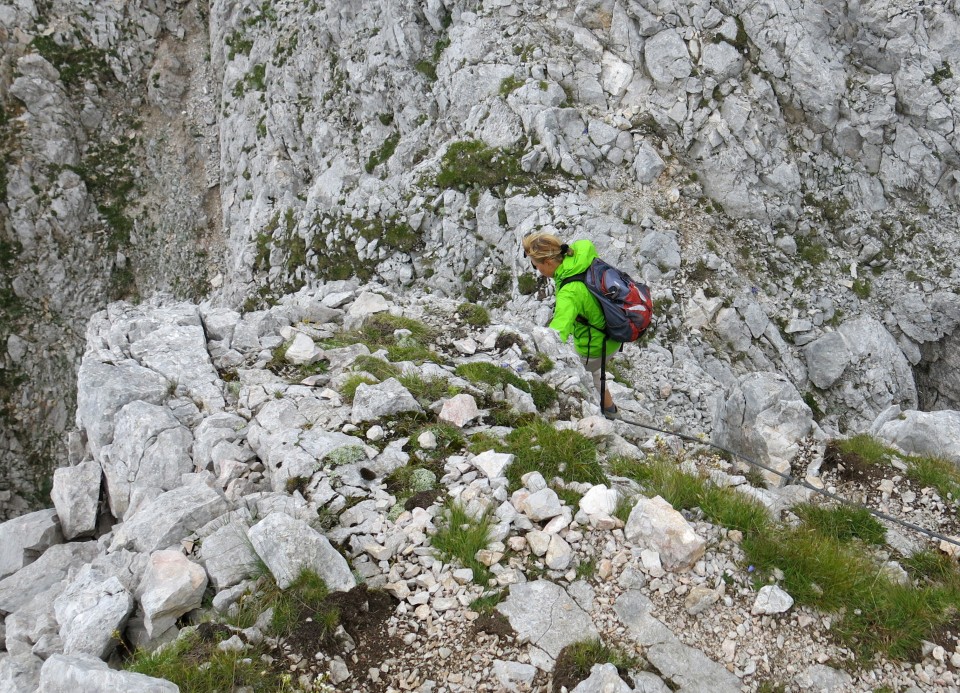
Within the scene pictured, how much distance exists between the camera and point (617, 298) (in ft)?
25.8

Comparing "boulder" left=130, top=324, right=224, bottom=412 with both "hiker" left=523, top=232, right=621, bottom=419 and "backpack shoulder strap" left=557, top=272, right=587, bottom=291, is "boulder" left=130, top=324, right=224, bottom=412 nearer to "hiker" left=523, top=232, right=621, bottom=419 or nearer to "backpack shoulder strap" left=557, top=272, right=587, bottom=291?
"hiker" left=523, top=232, right=621, bottom=419

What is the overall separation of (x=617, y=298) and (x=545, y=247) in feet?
4.18

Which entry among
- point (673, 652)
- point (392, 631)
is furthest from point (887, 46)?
point (392, 631)

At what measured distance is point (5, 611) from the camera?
6547 mm

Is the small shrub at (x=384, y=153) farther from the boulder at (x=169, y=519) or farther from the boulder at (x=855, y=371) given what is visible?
the boulder at (x=169, y=519)

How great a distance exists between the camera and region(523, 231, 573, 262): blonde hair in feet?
25.3

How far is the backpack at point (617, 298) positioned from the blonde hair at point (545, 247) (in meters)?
0.39

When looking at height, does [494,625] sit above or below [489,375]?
below

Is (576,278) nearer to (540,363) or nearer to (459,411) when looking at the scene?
(540,363)

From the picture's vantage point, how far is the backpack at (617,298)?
25.5ft

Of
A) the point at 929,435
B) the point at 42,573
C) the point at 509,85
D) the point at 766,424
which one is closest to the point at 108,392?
the point at 42,573

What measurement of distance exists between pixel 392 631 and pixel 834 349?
59.2ft

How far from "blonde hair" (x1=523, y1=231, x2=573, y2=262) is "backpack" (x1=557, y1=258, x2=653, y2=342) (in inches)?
15.5

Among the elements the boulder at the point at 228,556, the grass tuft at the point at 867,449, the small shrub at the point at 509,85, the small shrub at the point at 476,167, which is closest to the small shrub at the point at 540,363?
the grass tuft at the point at 867,449
